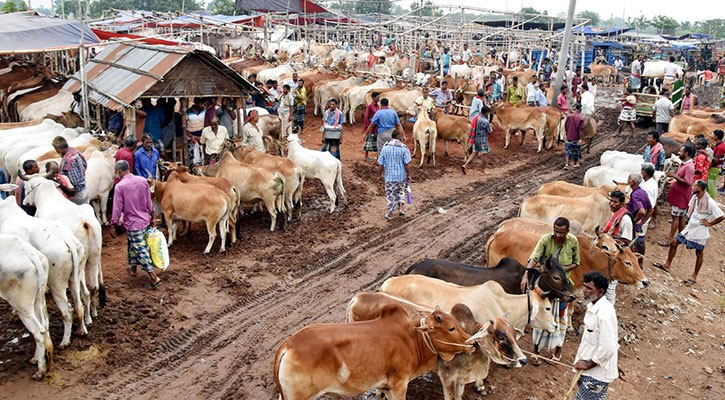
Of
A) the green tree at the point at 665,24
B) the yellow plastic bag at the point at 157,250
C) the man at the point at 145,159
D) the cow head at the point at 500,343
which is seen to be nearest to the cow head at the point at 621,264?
the cow head at the point at 500,343

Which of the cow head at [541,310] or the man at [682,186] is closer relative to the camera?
the cow head at [541,310]

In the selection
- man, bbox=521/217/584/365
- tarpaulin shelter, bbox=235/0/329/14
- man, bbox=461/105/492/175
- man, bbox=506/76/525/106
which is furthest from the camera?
tarpaulin shelter, bbox=235/0/329/14

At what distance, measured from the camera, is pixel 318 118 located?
20.2m

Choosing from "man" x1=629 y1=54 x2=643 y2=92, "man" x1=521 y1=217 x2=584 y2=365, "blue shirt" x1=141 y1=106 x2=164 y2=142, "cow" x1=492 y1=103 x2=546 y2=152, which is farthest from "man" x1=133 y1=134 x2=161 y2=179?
"man" x1=629 y1=54 x2=643 y2=92

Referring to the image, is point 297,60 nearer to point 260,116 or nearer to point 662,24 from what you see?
point 260,116

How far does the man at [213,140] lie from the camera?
38.5ft

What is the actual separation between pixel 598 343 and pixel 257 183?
6.85 meters

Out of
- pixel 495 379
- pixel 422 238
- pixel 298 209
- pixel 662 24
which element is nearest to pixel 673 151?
pixel 422 238

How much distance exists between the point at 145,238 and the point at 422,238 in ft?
15.0

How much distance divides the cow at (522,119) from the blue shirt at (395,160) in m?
7.07

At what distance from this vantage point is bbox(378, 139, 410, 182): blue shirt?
11.1 m

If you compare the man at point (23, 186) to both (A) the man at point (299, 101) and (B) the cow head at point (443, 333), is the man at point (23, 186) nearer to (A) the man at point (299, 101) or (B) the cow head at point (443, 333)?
(B) the cow head at point (443, 333)

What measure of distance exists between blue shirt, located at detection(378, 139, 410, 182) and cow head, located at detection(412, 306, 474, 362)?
585 centimetres

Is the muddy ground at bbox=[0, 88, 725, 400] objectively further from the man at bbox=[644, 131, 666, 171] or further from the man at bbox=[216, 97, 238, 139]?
the man at bbox=[216, 97, 238, 139]
